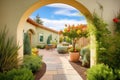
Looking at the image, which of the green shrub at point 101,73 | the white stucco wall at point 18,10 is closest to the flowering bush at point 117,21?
the white stucco wall at point 18,10

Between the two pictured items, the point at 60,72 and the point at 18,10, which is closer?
the point at 18,10

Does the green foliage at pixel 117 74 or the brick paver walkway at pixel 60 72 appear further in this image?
the brick paver walkway at pixel 60 72

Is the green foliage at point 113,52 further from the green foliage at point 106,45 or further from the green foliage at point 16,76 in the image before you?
the green foliage at point 16,76

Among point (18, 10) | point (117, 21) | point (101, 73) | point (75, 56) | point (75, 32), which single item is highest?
point (18, 10)

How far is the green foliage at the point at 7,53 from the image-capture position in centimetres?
554

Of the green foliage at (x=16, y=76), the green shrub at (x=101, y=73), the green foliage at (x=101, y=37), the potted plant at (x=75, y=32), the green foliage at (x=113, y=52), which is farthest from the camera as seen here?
the potted plant at (x=75, y=32)

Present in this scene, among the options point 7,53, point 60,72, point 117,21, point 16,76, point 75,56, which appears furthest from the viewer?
point 75,56

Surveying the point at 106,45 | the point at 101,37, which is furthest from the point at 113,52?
the point at 101,37

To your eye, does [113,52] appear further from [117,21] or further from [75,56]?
[75,56]

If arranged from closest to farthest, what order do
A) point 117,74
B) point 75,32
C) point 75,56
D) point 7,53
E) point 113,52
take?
point 117,74
point 113,52
point 7,53
point 75,32
point 75,56

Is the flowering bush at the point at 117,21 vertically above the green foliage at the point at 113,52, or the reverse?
the flowering bush at the point at 117,21

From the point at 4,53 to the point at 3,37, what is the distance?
0.63 metres

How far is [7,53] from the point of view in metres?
5.60

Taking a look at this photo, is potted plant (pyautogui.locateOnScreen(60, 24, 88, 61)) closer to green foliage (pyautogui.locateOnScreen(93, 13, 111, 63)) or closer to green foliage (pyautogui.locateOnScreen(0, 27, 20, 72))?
green foliage (pyautogui.locateOnScreen(93, 13, 111, 63))
